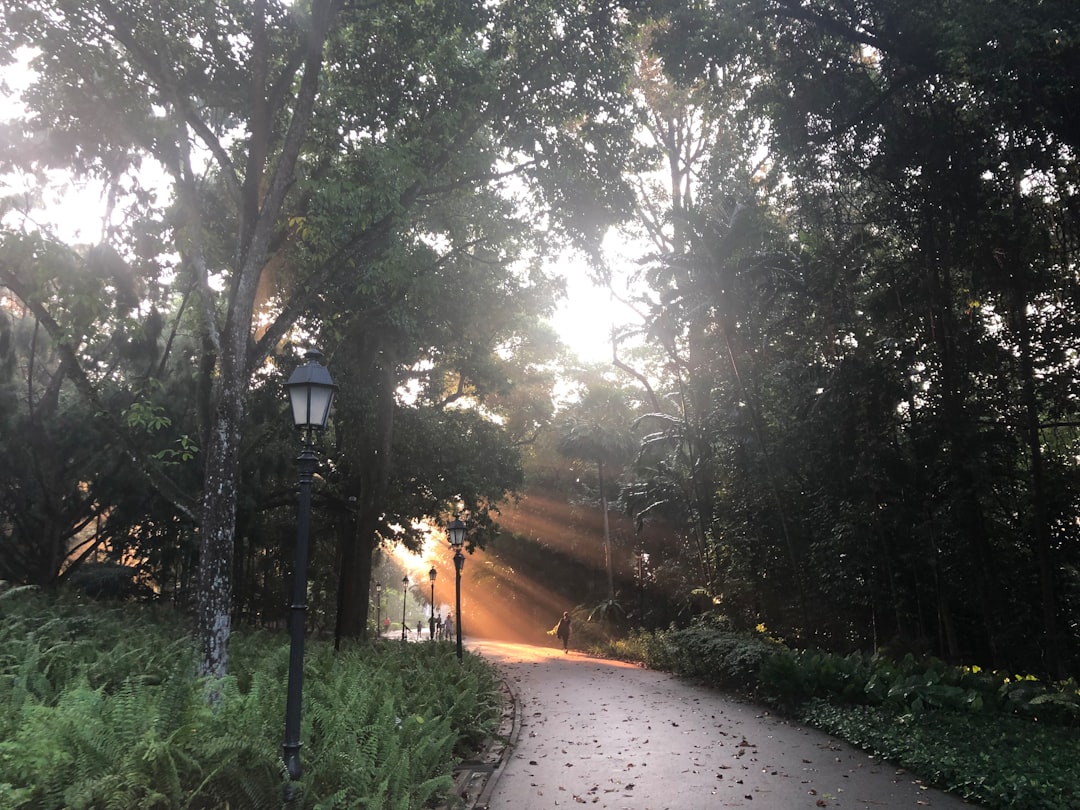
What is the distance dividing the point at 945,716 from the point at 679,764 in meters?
3.39

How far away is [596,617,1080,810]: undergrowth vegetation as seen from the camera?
6223mm

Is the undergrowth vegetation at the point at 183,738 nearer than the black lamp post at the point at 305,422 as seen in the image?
Yes

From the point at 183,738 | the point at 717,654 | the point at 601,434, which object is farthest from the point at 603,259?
the point at 601,434

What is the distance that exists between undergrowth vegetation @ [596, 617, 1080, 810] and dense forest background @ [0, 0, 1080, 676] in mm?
2268

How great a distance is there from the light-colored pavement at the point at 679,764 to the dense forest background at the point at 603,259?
4.10 m

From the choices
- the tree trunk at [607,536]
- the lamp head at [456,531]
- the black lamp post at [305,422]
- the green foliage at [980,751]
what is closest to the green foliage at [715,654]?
the green foliage at [980,751]

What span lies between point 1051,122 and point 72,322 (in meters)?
13.5

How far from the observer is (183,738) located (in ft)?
14.9

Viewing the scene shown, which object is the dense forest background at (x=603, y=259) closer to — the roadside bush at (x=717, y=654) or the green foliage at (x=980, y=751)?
the roadside bush at (x=717, y=654)

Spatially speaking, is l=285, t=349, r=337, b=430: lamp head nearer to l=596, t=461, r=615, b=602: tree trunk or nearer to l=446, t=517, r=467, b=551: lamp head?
l=446, t=517, r=467, b=551: lamp head

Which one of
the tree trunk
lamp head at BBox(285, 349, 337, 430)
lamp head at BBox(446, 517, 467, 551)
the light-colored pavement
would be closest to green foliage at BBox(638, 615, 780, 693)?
the light-colored pavement

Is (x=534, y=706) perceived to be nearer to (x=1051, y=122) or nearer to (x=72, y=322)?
(x=72, y=322)

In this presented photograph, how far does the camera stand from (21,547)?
683 inches

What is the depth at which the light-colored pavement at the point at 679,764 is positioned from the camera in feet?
21.5
